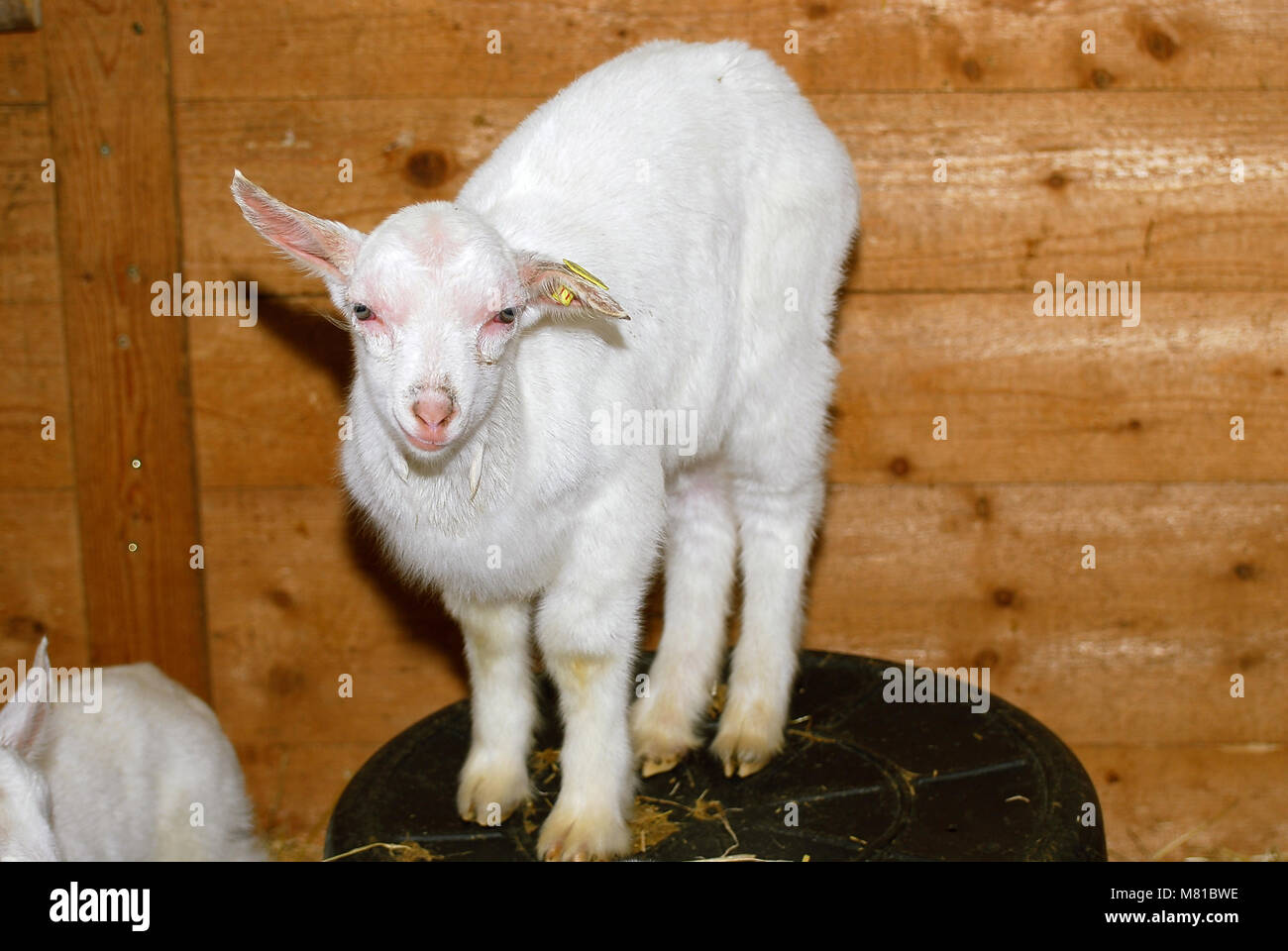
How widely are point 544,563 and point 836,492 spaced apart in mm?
1466

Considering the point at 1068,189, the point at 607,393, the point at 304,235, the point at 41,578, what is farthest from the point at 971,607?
the point at 41,578

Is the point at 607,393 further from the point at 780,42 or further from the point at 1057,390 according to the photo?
the point at 1057,390

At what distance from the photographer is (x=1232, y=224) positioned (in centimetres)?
353

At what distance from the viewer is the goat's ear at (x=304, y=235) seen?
7.25 ft

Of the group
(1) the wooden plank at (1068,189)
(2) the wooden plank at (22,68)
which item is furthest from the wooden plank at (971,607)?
(2) the wooden plank at (22,68)

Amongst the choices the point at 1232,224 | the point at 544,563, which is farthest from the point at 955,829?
the point at 1232,224

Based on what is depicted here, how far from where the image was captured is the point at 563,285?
90.4 inches

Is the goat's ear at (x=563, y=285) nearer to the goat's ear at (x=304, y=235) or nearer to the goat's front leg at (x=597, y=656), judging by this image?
the goat's ear at (x=304, y=235)

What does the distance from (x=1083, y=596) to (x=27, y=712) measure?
296cm

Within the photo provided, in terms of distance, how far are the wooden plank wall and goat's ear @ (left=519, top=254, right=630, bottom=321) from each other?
1344 millimetres

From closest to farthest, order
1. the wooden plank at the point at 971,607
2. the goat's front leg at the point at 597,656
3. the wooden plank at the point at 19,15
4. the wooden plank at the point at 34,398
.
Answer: the goat's front leg at the point at 597,656 < the wooden plank at the point at 19,15 < the wooden plank at the point at 34,398 < the wooden plank at the point at 971,607

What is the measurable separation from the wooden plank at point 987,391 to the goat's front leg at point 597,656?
128cm

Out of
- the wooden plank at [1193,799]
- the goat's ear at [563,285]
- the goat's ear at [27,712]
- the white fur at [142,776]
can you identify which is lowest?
the wooden plank at [1193,799]

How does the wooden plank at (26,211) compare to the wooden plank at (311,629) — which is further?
the wooden plank at (311,629)
